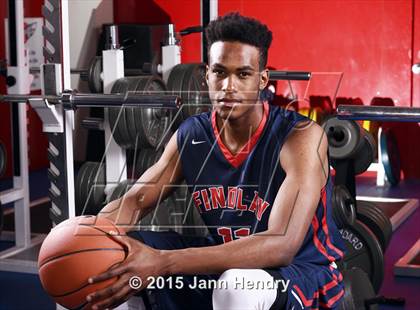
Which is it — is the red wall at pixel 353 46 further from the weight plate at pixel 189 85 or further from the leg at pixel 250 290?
the leg at pixel 250 290

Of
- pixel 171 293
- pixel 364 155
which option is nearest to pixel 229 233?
pixel 171 293

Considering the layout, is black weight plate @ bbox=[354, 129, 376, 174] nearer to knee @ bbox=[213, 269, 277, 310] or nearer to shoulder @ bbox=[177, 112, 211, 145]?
shoulder @ bbox=[177, 112, 211, 145]

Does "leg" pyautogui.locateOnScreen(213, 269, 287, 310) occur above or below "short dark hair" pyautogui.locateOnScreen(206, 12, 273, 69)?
below

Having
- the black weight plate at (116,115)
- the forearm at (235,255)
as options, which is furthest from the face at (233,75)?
the black weight plate at (116,115)

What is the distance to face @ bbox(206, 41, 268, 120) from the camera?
1705 millimetres

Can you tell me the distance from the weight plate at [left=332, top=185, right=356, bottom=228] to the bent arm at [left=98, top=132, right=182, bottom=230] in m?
0.64

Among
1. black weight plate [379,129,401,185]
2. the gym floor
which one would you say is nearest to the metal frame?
the gym floor

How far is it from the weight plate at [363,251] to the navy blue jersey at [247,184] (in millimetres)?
613

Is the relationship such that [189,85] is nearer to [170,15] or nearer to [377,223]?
[377,223]

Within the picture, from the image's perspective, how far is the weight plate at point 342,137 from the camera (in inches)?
97.5

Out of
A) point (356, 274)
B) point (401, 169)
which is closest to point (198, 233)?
point (356, 274)

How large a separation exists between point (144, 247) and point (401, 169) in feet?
13.0

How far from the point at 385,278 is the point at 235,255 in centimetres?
159

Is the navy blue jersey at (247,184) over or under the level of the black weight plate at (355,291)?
over
